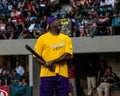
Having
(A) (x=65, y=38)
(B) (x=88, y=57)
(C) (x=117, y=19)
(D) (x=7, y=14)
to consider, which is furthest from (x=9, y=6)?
(A) (x=65, y=38)

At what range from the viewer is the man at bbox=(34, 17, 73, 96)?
707 centimetres

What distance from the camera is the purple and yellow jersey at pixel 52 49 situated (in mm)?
7082

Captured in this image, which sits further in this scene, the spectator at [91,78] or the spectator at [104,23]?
the spectator at [91,78]

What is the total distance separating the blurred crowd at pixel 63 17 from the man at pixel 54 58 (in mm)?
10235

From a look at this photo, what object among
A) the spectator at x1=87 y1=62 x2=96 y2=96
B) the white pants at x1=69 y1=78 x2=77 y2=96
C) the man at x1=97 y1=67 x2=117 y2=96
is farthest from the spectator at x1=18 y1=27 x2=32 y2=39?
the man at x1=97 y1=67 x2=117 y2=96

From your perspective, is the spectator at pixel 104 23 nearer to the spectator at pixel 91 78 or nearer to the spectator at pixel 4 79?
the spectator at pixel 91 78

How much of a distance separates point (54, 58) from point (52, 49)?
0.14 m

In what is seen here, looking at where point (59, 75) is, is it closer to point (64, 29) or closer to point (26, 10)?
point (64, 29)

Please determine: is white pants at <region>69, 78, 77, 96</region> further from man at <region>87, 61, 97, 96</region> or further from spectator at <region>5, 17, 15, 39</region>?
spectator at <region>5, 17, 15, 39</region>

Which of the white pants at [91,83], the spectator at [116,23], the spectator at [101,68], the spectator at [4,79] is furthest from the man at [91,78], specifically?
the spectator at [4,79]

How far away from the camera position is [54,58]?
7070 millimetres

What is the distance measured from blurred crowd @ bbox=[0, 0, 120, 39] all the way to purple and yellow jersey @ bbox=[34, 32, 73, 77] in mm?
10235

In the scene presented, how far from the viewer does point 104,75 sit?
1741cm

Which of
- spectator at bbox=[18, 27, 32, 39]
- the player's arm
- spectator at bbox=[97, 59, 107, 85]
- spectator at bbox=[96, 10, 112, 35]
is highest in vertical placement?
spectator at bbox=[96, 10, 112, 35]
